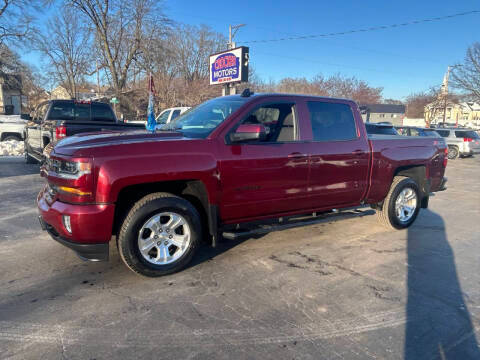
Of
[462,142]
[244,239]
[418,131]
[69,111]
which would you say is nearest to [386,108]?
A: [462,142]

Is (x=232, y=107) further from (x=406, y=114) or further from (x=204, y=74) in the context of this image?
(x=406, y=114)

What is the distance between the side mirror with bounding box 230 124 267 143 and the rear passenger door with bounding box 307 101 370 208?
2.98 ft

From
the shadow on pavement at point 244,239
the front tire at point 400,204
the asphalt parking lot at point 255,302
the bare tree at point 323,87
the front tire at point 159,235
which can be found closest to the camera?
the asphalt parking lot at point 255,302

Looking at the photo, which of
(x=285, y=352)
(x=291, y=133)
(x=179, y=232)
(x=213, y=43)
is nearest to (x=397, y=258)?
(x=291, y=133)

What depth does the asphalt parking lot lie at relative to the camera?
97.3 inches

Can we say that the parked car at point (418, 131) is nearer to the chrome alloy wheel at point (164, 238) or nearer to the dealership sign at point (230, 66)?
the dealership sign at point (230, 66)

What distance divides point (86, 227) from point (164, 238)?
76 centimetres

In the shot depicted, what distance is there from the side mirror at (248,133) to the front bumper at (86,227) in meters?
1.40

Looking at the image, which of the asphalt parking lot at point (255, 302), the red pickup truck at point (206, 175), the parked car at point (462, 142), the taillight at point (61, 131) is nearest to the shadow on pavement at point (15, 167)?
the taillight at point (61, 131)

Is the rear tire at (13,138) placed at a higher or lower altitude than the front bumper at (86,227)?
higher

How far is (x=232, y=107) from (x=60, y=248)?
272 centimetres

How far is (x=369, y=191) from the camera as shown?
493cm

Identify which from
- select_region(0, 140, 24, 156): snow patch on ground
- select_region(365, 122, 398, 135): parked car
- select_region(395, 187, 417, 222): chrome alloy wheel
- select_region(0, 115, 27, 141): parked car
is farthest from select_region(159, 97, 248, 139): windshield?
select_region(0, 115, 27, 141): parked car

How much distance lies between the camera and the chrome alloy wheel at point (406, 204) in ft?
17.5
